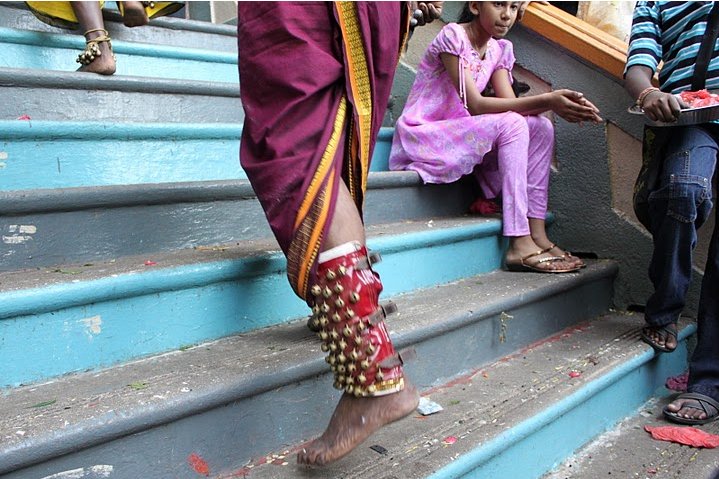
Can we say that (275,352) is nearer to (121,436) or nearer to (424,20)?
(121,436)

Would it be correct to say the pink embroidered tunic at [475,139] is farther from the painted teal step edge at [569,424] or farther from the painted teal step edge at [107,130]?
the painted teal step edge at [107,130]

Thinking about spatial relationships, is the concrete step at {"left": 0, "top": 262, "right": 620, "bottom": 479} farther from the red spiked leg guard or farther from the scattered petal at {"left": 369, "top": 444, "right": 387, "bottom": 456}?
the red spiked leg guard

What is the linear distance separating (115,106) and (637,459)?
2041 mm

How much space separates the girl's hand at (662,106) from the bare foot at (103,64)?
6.15 feet

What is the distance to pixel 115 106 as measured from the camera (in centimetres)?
236

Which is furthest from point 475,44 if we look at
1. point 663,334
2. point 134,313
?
point 134,313

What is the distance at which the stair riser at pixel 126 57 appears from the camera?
8.47 feet

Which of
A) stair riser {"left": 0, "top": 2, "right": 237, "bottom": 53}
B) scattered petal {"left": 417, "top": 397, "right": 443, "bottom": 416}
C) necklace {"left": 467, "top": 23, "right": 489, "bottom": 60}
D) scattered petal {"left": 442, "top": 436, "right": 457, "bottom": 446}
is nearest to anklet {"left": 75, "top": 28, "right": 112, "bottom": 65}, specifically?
stair riser {"left": 0, "top": 2, "right": 237, "bottom": 53}

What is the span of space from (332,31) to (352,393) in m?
0.74

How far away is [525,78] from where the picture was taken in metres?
3.12

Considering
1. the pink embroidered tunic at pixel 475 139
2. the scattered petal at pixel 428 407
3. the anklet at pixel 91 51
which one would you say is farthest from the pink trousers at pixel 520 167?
the anklet at pixel 91 51

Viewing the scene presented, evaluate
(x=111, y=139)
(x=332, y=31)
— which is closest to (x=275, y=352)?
(x=332, y=31)

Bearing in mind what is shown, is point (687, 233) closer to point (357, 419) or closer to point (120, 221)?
point (357, 419)

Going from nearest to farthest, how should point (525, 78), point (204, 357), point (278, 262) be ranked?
1. point (204, 357)
2. point (278, 262)
3. point (525, 78)
